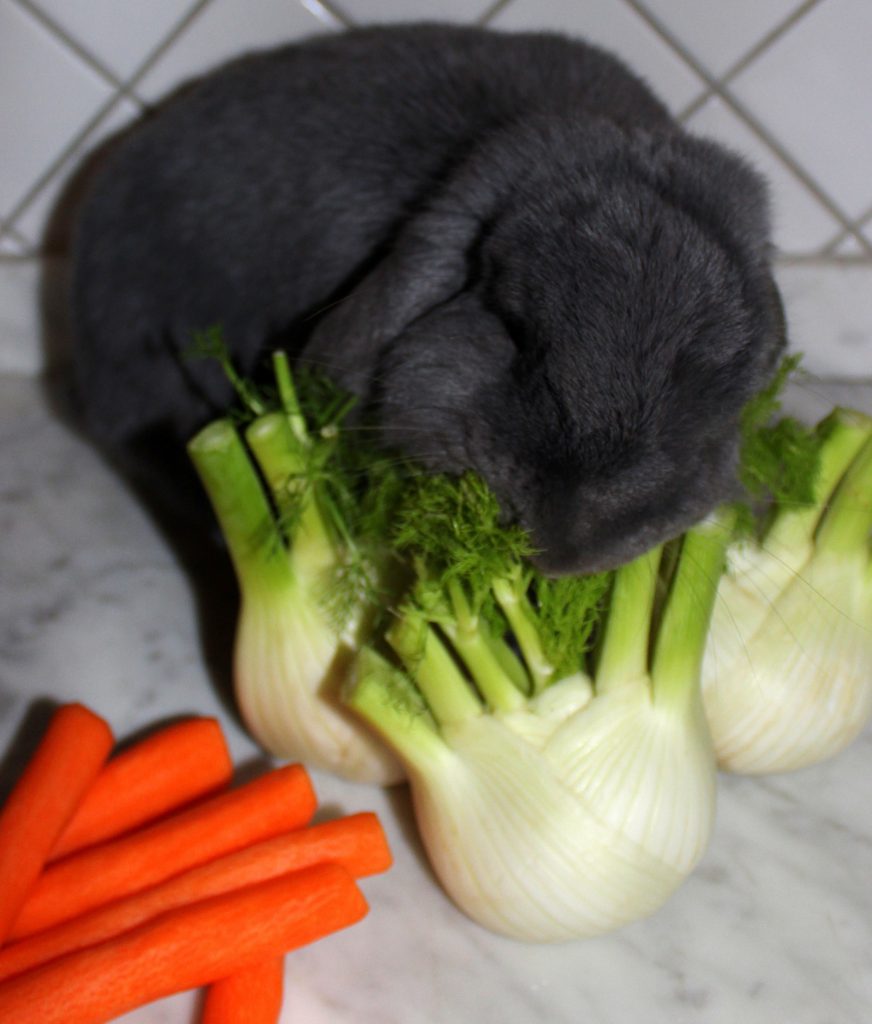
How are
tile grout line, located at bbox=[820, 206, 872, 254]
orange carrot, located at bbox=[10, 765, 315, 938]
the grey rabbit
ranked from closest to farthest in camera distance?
the grey rabbit, orange carrot, located at bbox=[10, 765, 315, 938], tile grout line, located at bbox=[820, 206, 872, 254]

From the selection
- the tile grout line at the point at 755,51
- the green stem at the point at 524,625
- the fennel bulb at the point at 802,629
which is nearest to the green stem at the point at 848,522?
the fennel bulb at the point at 802,629

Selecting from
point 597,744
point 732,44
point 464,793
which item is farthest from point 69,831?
point 732,44

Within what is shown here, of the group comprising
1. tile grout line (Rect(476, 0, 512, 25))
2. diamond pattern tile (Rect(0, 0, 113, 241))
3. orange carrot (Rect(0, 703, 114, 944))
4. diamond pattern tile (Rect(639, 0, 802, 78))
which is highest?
diamond pattern tile (Rect(639, 0, 802, 78))

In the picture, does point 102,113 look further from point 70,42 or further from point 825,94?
point 825,94

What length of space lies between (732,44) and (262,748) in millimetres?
861

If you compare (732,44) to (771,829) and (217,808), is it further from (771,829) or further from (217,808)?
(217,808)

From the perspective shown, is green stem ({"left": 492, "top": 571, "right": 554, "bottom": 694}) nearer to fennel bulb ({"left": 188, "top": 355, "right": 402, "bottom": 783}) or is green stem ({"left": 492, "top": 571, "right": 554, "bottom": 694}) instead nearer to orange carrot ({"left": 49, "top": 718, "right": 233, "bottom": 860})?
fennel bulb ({"left": 188, "top": 355, "right": 402, "bottom": 783})

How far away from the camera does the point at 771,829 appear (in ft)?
3.05

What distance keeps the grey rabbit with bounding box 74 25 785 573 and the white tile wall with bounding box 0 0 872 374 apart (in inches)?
2.3

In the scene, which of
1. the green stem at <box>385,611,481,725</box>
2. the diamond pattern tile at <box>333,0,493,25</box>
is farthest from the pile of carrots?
the diamond pattern tile at <box>333,0,493,25</box>

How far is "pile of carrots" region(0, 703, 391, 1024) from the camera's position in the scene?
76 centimetres

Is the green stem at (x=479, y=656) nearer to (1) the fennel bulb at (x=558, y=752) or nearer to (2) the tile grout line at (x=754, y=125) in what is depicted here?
(1) the fennel bulb at (x=558, y=752)

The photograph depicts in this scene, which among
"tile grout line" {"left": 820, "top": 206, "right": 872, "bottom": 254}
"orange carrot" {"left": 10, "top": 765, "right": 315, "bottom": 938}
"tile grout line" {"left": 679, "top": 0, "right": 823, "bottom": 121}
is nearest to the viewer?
"orange carrot" {"left": 10, "top": 765, "right": 315, "bottom": 938}

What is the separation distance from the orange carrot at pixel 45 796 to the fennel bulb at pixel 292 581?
5.3 inches
